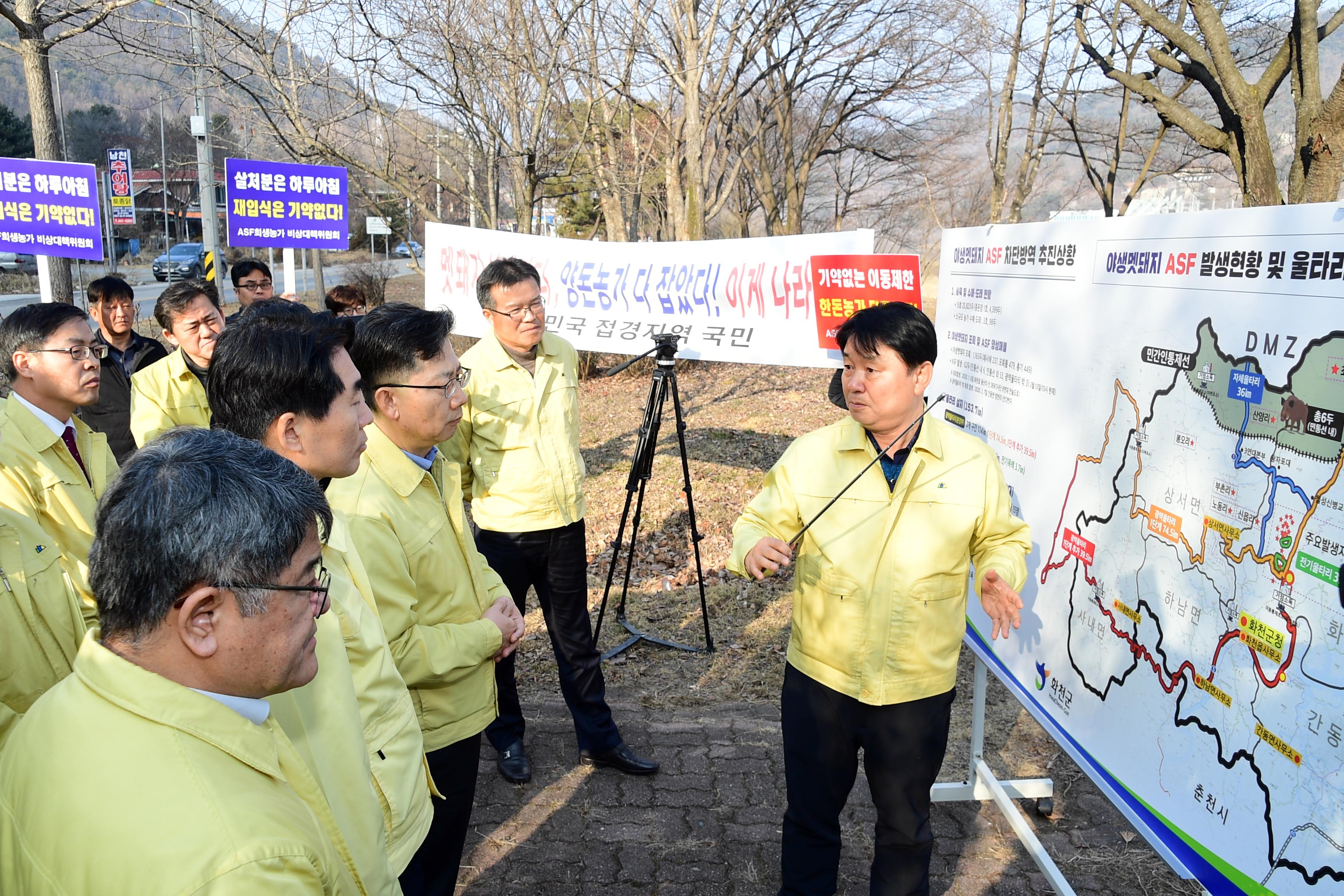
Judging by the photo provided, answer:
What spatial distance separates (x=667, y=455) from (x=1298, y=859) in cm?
712

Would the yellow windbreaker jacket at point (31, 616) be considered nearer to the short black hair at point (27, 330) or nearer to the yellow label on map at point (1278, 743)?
the short black hair at point (27, 330)

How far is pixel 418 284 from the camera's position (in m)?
29.1

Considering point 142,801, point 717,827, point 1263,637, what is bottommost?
point 717,827

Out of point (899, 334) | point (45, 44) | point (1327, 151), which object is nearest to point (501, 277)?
point (899, 334)

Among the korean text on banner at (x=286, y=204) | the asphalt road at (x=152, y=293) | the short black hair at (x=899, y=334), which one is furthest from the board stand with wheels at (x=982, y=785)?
the asphalt road at (x=152, y=293)

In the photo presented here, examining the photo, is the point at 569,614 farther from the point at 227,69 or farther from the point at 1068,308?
the point at 227,69

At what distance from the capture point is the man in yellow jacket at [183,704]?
3.44 ft

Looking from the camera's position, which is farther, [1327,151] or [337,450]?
[1327,151]

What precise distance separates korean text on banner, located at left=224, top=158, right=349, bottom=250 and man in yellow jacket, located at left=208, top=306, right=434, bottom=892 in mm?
8933

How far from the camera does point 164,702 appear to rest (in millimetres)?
1142

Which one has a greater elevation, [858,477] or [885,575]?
[858,477]

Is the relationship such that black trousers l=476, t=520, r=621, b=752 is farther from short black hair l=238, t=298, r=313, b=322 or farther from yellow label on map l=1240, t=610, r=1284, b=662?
yellow label on map l=1240, t=610, r=1284, b=662

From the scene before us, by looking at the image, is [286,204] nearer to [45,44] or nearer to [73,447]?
[45,44]

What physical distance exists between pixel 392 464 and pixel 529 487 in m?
1.33
